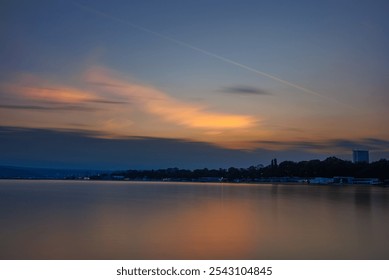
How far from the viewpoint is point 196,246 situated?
1357cm

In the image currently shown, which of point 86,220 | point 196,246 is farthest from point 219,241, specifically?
point 86,220

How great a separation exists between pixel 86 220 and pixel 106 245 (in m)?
6.85

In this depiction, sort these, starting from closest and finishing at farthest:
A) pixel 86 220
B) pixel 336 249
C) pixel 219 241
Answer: pixel 336 249, pixel 219 241, pixel 86 220

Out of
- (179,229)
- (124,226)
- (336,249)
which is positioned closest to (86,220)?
(124,226)

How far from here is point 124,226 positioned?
17.7 m

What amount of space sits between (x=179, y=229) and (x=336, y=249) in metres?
6.23
